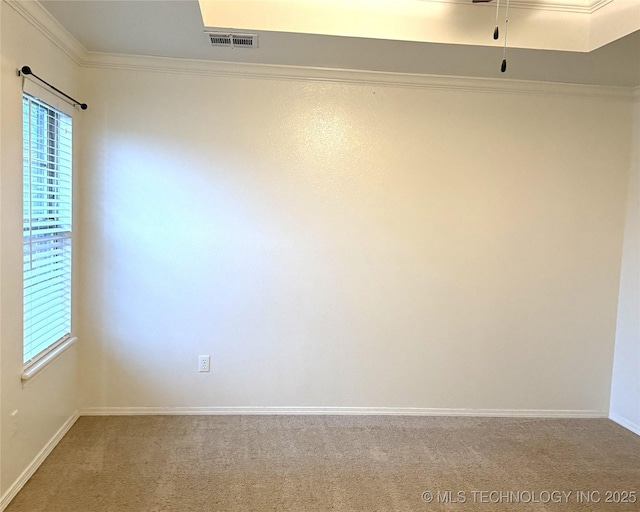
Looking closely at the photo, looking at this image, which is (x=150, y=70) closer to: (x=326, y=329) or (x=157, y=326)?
(x=157, y=326)

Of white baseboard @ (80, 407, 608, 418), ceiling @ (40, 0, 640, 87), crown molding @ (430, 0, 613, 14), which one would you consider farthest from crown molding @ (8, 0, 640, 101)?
white baseboard @ (80, 407, 608, 418)

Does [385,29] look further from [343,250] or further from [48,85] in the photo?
[48,85]

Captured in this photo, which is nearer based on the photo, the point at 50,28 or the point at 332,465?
the point at 50,28

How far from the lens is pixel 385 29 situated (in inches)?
105

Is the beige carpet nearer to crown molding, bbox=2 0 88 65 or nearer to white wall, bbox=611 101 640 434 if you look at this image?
white wall, bbox=611 101 640 434

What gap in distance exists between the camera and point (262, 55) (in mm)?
2945

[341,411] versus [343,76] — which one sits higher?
[343,76]

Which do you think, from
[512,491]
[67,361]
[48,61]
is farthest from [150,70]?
[512,491]

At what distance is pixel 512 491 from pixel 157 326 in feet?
7.76

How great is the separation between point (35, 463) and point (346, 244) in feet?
7.22

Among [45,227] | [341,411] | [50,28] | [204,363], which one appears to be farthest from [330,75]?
[341,411]

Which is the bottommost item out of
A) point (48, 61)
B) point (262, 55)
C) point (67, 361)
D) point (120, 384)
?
point (120, 384)

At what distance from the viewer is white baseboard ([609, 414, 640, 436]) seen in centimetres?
333

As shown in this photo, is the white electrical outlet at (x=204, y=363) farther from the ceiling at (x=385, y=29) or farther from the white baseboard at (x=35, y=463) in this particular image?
the ceiling at (x=385, y=29)
